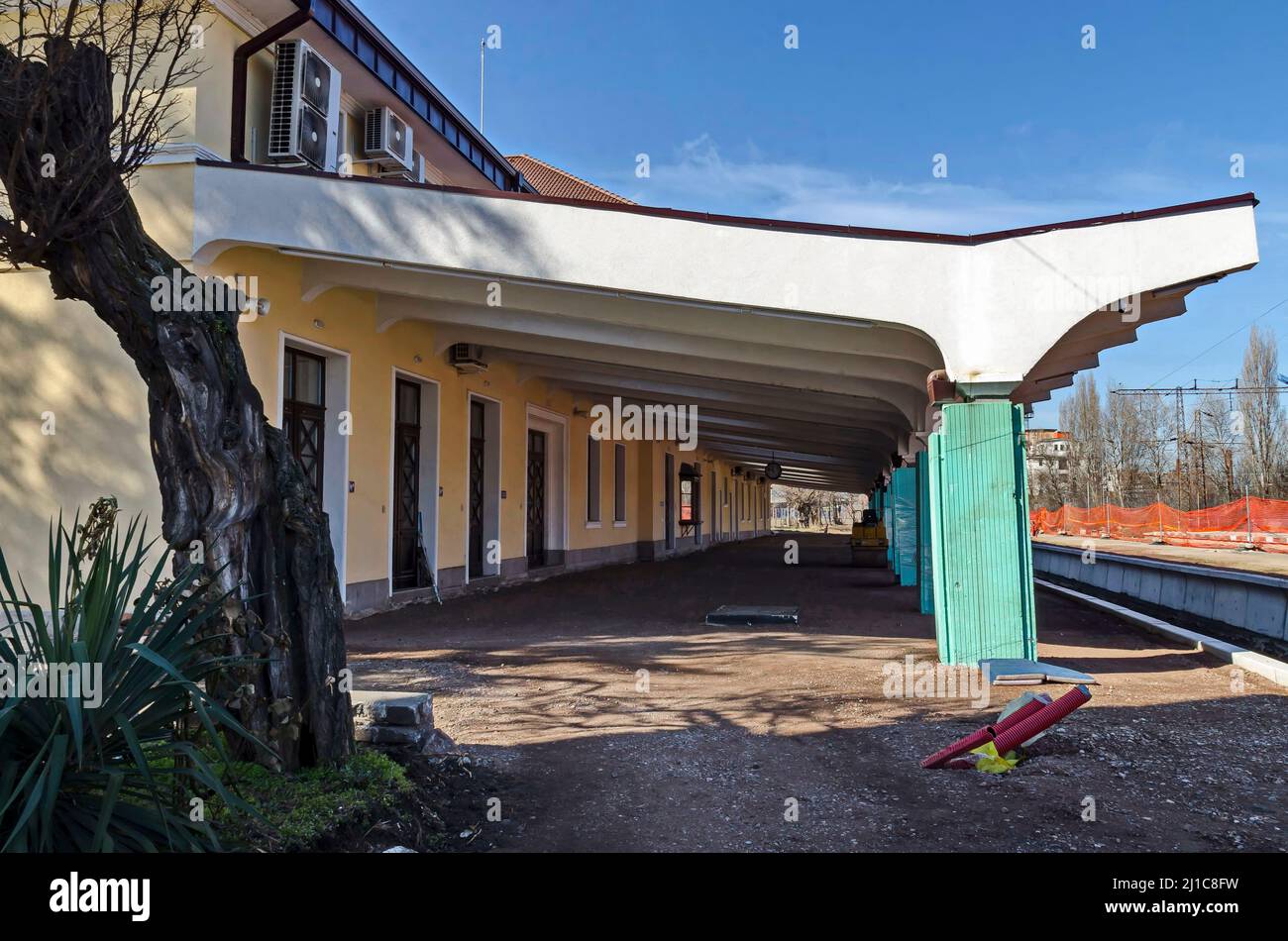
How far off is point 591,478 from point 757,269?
1259 centimetres

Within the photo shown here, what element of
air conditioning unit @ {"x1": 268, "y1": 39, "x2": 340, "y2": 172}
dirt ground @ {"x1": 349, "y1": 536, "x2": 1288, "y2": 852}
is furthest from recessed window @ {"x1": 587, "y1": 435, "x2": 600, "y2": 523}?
air conditioning unit @ {"x1": 268, "y1": 39, "x2": 340, "y2": 172}

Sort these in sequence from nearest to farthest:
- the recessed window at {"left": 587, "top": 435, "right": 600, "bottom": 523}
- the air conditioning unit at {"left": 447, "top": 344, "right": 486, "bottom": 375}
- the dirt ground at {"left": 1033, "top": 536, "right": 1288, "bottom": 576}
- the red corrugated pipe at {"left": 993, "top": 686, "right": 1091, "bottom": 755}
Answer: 1. the red corrugated pipe at {"left": 993, "top": 686, "right": 1091, "bottom": 755}
2. the air conditioning unit at {"left": 447, "top": 344, "right": 486, "bottom": 375}
3. the dirt ground at {"left": 1033, "top": 536, "right": 1288, "bottom": 576}
4. the recessed window at {"left": 587, "top": 435, "right": 600, "bottom": 523}

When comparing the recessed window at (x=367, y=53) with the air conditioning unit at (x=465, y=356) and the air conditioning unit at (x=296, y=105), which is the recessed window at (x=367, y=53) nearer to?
the air conditioning unit at (x=296, y=105)

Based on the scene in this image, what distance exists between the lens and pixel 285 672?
382 centimetres

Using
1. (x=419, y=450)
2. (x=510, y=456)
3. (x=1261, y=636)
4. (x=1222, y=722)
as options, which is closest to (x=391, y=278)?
(x=419, y=450)

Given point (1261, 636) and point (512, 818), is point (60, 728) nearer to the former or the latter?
point (512, 818)

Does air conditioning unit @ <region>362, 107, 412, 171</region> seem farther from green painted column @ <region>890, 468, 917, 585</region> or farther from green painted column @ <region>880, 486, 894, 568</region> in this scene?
green painted column @ <region>880, 486, 894, 568</region>

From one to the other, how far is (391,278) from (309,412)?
181 centimetres

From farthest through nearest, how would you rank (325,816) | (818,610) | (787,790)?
(818,610), (787,790), (325,816)

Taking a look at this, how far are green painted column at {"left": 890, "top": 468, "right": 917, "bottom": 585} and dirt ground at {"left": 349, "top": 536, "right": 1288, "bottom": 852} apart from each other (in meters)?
4.00

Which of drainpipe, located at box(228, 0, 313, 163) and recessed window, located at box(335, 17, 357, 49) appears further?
recessed window, located at box(335, 17, 357, 49)

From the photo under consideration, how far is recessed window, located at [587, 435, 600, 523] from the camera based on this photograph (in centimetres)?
1955

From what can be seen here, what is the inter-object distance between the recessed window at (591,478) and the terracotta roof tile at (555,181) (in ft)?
18.9

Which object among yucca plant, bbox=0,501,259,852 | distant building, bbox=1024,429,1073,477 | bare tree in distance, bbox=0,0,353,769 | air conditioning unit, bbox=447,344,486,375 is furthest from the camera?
distant building, bbox=1024,429,1073,477
